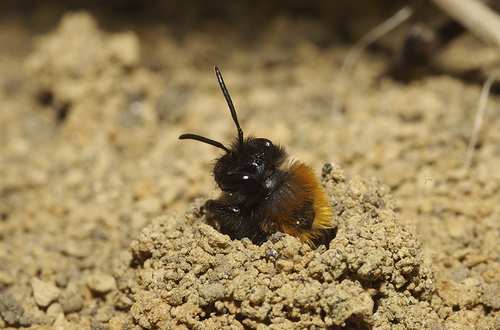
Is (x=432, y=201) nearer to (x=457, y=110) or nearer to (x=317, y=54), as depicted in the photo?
(x=457, y=110)

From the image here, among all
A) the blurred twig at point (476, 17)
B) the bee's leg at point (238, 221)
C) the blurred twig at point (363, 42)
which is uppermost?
the blurred twig at point (363, 42)

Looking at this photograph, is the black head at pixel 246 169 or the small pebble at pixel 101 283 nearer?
the black head at pixel 246 169

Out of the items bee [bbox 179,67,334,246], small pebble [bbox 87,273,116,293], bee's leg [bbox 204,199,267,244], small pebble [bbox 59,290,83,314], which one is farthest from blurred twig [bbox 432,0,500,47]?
small pebble [bbox 59,290,83,314]

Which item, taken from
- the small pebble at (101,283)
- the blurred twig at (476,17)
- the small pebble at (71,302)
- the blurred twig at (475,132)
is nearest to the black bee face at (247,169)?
the small pebble at (101,283)

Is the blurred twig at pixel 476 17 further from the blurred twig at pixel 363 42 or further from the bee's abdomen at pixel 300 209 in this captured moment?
the bee's abdomen at pixel 300 209

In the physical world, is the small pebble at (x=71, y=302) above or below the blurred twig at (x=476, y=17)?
below

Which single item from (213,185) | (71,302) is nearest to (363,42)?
(213,185)

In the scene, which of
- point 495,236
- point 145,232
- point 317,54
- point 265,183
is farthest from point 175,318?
point 317,54

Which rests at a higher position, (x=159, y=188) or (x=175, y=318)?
(x=159, y=188)
